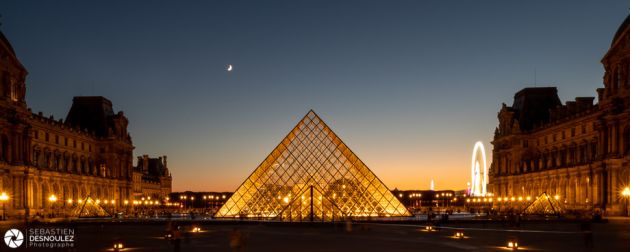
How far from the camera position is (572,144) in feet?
192

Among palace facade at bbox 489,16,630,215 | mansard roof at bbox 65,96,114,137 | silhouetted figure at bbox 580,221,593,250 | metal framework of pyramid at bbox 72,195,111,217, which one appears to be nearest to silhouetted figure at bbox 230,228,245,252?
silhouetted figure at bbox 580,221,593,250

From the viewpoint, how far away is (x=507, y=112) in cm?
7362

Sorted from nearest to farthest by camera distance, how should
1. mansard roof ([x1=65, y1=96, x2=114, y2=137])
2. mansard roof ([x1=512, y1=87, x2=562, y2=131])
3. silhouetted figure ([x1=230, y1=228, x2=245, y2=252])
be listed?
1. silhouetted figure ([x1=230, y1=228, x2=245, y2=252])
2. mansard roof ([x1=512, y1=87, x2=562, y2=131])
3. mansard roof ([x1=65, y1=96, x2=114, y2=137])

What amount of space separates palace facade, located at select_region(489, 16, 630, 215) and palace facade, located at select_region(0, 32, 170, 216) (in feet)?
126

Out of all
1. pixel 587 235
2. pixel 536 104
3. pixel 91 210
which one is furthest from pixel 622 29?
pixel 91 210

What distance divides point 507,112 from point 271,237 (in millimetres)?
53184

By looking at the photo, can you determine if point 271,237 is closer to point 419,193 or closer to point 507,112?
point 507,112

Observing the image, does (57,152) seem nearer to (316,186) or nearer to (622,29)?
(316,186)

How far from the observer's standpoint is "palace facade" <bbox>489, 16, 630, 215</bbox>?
46.9m

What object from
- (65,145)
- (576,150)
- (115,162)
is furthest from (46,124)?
(576,150)

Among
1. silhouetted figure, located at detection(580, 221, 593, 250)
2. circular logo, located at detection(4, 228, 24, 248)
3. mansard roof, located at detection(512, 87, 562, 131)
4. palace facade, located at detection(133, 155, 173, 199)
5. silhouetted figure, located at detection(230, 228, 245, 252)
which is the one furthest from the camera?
palace facade, located at detection(133, 155, 173, 199)

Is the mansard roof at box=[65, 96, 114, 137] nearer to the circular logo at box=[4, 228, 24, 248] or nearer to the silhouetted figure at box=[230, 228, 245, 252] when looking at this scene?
the circular logo at box=[4, 228, 24, 248]

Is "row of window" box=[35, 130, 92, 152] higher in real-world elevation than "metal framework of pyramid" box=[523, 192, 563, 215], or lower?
higher

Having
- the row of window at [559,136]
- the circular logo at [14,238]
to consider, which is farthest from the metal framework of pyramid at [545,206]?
the circular logo at [14,238]
